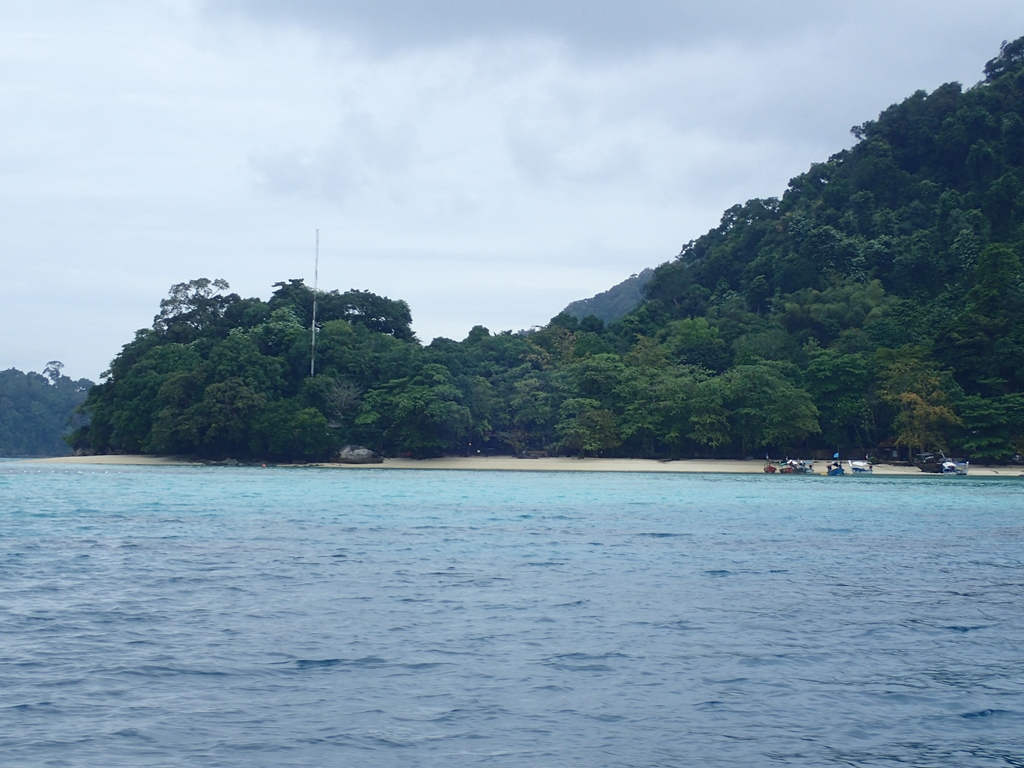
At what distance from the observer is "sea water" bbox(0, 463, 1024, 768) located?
25.6 feet

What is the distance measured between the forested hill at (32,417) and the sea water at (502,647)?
108088 mm

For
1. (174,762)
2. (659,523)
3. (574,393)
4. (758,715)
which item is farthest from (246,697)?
(574,393)

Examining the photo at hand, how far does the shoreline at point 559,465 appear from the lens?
197ft

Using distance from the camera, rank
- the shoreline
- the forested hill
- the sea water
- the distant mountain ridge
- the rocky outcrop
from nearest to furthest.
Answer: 1. the sea water
2. the shoreline
3. the rocky outcrop
4. the forested hill
5. the distant mountain ridge

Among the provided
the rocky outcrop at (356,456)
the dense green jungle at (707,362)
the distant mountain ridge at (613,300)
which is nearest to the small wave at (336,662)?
the dense green jungle at (707,362)

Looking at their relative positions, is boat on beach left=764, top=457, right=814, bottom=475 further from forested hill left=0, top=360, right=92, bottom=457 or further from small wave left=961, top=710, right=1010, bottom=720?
forested hill left=0, top=360, right=92, bottom=457

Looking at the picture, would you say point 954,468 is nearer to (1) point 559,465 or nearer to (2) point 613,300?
(1) point 559,465

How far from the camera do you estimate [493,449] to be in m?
73.6

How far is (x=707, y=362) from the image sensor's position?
2911 inches

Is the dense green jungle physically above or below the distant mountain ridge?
below

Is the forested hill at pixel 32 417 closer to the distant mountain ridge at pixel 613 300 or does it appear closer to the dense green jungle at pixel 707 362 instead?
the dense green jungle at pixel 707 362

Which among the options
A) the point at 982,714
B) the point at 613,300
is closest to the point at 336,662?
the point at 982,714

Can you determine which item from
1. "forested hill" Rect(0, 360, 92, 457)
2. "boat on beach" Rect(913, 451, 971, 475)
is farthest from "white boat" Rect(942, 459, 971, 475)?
"forested hill" Rect(0, 360, 92, 457)

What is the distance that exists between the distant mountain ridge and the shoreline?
95.6 metres
